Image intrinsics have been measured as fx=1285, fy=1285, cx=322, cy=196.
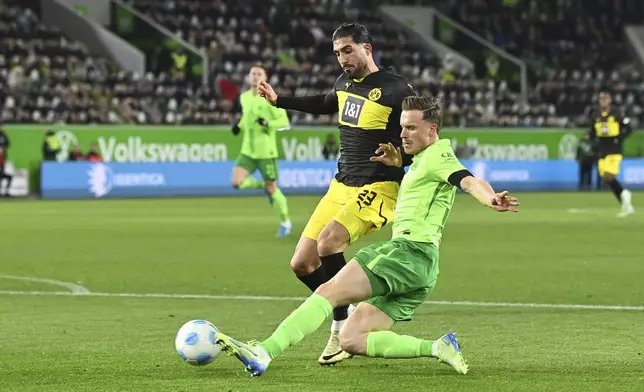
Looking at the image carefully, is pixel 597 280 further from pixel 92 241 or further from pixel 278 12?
pixel 278 12

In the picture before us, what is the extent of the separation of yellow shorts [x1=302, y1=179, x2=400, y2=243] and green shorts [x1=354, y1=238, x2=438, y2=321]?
48.5 inches

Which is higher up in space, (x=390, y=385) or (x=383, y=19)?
(x=383, y=19)

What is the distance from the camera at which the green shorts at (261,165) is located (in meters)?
20.1

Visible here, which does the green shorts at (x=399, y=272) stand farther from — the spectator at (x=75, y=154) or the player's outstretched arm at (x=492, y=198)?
the spectator at (x=75, y=154)

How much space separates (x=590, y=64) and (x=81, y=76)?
19884 millimetres

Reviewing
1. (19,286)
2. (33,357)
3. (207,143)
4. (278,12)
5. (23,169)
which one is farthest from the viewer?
(278,12)

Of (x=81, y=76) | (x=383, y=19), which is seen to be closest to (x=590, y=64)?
(x=383, y=19)

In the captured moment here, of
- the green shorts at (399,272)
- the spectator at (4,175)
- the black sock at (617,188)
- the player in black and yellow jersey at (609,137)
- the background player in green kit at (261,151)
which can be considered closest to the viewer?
the green shorts at (399,272)

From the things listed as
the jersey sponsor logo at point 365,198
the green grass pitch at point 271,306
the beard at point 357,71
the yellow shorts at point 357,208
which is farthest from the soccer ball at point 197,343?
the beard at point 357,71

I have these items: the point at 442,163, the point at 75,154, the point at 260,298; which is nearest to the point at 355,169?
the point at 442,163

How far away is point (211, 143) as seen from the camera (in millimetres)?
33875

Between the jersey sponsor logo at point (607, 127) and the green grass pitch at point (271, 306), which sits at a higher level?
the jersey sponsor logo at point (607, 127)

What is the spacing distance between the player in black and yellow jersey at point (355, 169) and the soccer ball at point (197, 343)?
1493 millimetres

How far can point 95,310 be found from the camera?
35.9ft
